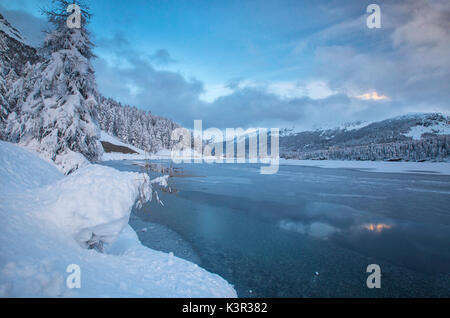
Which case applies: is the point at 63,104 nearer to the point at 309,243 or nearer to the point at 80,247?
the point at 80,247

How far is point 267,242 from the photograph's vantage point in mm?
7738

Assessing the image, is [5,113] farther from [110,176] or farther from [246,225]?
[246,225]

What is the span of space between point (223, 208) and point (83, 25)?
14.6 m

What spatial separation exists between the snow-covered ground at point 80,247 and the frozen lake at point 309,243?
130 cm

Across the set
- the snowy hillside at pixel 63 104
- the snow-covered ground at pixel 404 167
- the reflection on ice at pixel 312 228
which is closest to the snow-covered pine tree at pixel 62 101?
the snowy hillside at pixel 63 104

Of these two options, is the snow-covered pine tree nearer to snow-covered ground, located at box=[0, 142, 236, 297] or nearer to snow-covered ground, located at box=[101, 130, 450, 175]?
snow-covered ground, located at box=[0, 142, 236, 297]

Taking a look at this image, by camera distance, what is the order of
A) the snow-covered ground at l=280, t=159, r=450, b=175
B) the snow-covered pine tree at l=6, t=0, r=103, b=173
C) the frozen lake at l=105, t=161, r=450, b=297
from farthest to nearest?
the snow-covered ground at l=280, t=159, r=450, b=175
the snow-covered pine tree at l=6, t=0, r=103, b=173
the frozen lake at l=105, t=161, r=450, b=297

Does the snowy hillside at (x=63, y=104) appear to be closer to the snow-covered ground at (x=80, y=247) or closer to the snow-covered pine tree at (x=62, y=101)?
the snow-covered pine tree at (x=62, y=101)

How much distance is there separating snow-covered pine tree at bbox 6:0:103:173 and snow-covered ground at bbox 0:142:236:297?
5.59 m

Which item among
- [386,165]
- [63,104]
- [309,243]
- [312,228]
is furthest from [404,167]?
[63,104]

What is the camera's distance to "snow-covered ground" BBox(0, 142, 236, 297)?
2.96 meters

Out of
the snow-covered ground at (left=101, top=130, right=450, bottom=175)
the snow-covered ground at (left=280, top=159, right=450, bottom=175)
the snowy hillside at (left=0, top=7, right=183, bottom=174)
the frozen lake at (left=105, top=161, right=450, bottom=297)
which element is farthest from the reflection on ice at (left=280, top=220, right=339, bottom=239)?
the snow-covered ground at (left=280, top=159, right=450, bottom=175)

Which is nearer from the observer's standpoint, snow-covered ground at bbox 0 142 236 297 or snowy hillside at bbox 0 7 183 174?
snow-covered ground at bbox 0 142 236 297

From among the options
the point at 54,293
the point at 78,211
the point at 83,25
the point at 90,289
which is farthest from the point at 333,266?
the point at 83,25
